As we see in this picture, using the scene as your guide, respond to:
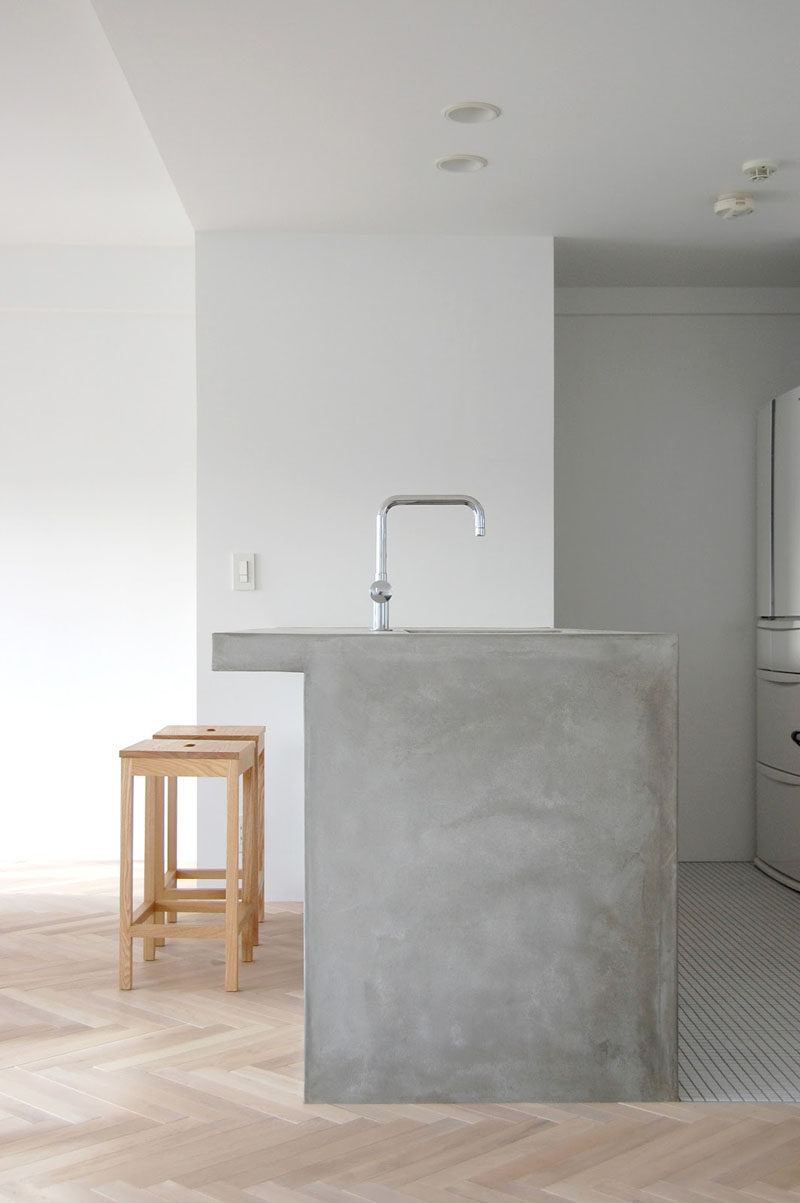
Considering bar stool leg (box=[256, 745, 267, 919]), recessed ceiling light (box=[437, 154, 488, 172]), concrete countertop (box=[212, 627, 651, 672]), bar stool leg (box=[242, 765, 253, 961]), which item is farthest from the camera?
bar stool leg (box=[256, 745, 267, 919])

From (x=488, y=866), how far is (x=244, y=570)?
6.87ft

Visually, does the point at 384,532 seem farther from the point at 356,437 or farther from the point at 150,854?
the point at 356,437

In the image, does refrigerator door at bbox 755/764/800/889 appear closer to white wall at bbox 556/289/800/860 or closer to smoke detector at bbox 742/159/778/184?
white wall at bbox 556/289/800/860

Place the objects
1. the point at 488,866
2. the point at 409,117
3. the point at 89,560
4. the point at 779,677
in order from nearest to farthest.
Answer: the point at 488,866 < the point at 409,117 < the point at 779,677 < the point at 89,560

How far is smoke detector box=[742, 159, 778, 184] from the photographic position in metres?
3.65

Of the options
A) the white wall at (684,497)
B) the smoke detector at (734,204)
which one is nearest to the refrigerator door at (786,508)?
the white wall at (684,497)

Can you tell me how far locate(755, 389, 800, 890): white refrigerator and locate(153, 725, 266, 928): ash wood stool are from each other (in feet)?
6.60

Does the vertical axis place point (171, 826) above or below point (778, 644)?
below

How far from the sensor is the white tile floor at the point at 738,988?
2615 mm

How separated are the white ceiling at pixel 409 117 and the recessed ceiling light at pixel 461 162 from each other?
4cm

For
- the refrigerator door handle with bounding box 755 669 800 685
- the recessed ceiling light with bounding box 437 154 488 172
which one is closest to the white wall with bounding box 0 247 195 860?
the recessed ceiling light with bounding box 437 154 488 172

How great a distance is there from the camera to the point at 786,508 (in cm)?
475

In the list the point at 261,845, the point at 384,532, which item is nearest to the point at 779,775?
the point at 261,845

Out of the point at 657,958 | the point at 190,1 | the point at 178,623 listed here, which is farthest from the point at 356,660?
the point at 178,623
